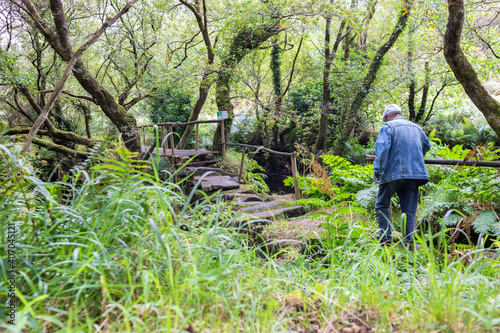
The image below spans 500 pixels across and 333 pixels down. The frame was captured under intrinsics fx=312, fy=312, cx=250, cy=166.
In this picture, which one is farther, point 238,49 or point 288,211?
point 238,49

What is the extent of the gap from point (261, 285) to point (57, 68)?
448 inches

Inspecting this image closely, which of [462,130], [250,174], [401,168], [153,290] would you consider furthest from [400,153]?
[462,130]

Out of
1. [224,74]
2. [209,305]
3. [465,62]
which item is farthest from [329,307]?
[224,74]

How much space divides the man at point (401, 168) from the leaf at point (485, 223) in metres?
0.61

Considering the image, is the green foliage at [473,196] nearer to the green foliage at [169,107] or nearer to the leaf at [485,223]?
the leaf at [485,223]

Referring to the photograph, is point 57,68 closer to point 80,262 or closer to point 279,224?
point 279,224

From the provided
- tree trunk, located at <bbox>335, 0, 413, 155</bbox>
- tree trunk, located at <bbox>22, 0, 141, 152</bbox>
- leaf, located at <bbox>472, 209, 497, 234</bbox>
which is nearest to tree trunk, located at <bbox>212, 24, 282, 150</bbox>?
tree trunk, located at <bbox>335, 0, 413, 155</bbox>

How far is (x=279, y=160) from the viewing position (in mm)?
13562

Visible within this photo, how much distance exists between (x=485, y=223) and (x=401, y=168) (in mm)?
924

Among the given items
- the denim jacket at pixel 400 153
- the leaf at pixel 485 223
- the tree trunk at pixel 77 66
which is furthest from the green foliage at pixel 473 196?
the tree trunk at pixel 77 66

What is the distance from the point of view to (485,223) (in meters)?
3.06

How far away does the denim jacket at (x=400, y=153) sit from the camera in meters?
3.49

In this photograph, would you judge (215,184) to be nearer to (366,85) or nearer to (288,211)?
(288,211)

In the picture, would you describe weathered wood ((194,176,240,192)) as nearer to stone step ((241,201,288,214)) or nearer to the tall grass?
stone step ((241,201,288,214))
